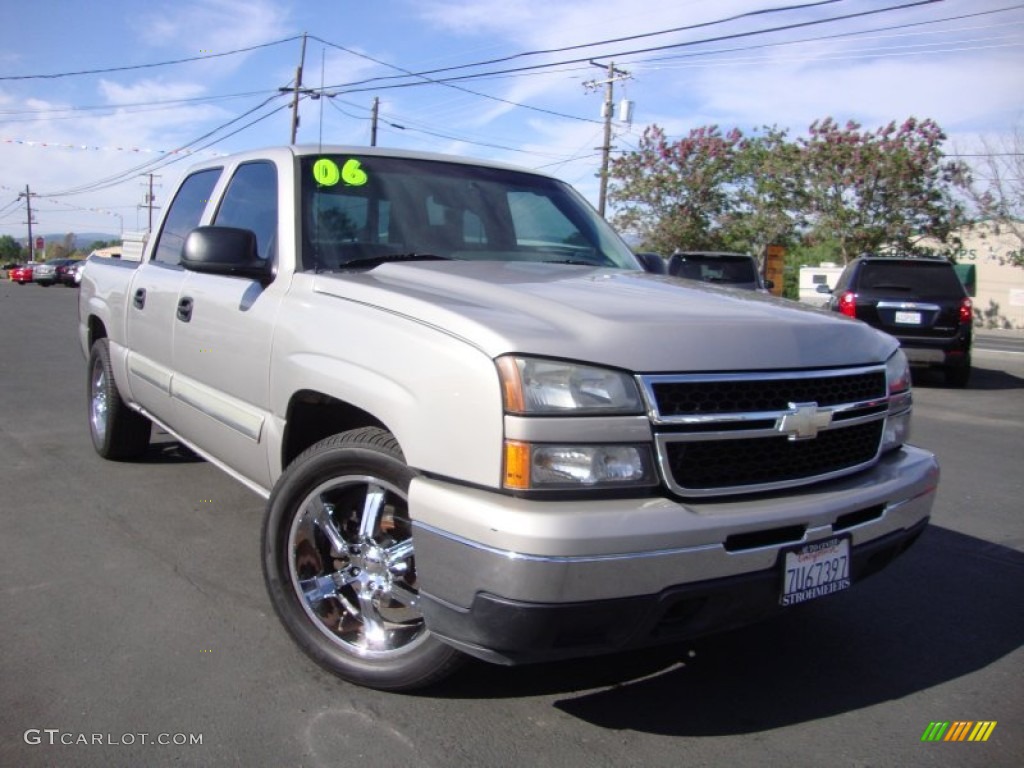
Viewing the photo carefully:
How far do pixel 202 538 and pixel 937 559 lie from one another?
370cm

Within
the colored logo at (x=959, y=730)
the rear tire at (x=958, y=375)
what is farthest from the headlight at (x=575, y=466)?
the rear tire at (x=958, y=375)

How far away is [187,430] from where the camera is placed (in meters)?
4.27

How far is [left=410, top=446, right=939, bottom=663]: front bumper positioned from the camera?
217 cm

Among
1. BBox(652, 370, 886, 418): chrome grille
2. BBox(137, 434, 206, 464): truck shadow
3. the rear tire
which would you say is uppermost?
BBox(652, 370, 886, 418): chrome grille

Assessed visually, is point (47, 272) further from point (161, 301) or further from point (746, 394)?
point (746, 394)

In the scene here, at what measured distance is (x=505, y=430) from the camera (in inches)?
88.8

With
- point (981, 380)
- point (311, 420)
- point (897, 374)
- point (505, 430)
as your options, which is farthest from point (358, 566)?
point (981, 380)

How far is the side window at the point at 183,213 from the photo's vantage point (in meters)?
4.65

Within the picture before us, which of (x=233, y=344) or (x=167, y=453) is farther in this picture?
(x=167, y=453)

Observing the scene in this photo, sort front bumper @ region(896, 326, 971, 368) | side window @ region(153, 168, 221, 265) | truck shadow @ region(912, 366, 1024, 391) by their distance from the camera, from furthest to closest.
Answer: truck shadow @ region(912, 366, 1024, 391), front bumper @ region(896, 326, 971, 368), side window @ region(153, 168, 221, 265)

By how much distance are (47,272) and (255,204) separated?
4687 cm

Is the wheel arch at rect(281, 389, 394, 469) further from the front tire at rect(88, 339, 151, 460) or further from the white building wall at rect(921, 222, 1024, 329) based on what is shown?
the white building wall at rect(921, 222, 1024, 329)

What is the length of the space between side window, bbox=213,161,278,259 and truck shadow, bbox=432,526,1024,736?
6.57ft

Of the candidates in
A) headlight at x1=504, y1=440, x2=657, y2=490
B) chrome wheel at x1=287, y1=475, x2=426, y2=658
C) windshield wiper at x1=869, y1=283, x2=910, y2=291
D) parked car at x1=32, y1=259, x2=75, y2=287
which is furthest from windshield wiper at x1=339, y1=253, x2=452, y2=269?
parked car at x1=32, y1=259, x2=75, y2=287
